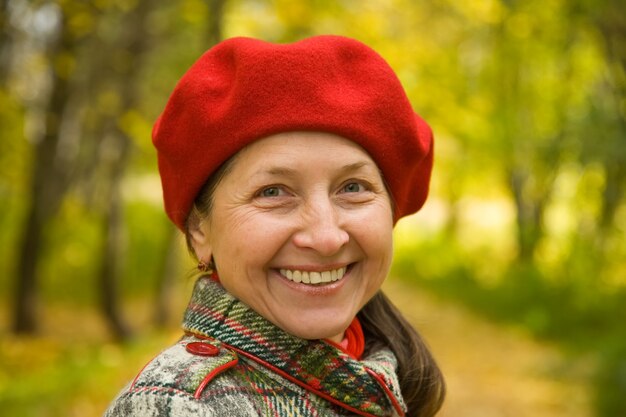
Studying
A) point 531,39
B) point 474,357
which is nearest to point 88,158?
point 531,39

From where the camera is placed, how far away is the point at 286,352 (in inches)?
66.1

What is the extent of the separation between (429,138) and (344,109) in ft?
1.14

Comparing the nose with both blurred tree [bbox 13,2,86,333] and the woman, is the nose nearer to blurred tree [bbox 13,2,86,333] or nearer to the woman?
the woman

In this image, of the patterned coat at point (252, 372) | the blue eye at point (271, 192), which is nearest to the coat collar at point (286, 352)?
the patterned coat at point (252, 372)

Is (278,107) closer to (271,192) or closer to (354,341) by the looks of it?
(271,192)

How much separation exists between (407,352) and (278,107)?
87 cm

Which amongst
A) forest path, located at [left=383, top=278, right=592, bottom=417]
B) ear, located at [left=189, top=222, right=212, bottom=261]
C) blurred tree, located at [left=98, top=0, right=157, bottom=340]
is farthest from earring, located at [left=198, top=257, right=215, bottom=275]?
blurred tree, located at [left=98, top=0, right=157, bottom=340]

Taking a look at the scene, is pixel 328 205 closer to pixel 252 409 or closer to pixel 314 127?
pixel 314 127

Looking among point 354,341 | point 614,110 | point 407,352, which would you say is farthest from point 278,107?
point 614,110

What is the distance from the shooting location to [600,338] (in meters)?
7.62

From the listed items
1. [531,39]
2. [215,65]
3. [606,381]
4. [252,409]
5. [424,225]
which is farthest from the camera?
[424,225]

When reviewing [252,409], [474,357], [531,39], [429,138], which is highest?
[531,39]

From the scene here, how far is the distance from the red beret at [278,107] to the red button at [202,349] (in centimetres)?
34

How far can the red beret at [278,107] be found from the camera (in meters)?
1.61
